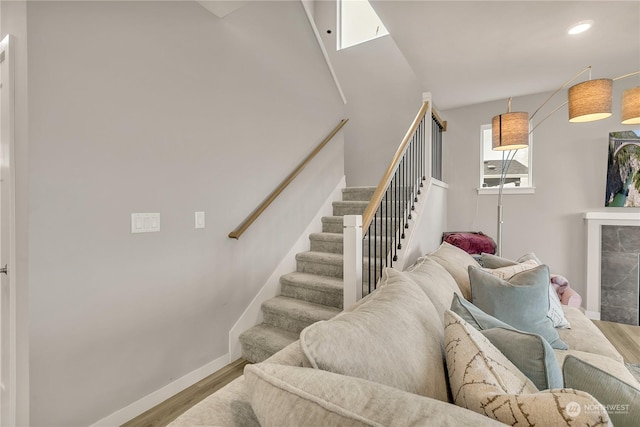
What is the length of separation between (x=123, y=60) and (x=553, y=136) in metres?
4.13

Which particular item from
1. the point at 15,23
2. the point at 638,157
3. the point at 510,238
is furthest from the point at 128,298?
the point at 638,157

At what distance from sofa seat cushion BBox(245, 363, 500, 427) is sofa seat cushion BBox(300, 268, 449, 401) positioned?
0.30 ft

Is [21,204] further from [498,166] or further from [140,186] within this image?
[498,166]

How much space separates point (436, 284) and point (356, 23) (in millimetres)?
4439

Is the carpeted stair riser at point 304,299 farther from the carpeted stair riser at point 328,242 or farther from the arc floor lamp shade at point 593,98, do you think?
the arc floor lamp shade at point 593,98

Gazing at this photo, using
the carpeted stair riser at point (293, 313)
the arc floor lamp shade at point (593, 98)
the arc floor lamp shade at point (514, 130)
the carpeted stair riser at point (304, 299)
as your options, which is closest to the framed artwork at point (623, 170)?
the arc floor lamp shade at point (514, 130)

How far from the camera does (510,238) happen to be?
351 cm

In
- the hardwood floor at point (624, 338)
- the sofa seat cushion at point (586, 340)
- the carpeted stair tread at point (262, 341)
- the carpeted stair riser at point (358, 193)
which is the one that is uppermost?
the carpeted stair riser at point (358, 193)

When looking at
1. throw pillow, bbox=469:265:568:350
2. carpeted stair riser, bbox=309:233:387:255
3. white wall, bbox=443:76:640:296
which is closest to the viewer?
throw pillow, bbox=469:265:568:350

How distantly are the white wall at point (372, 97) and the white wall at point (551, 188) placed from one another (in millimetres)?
814

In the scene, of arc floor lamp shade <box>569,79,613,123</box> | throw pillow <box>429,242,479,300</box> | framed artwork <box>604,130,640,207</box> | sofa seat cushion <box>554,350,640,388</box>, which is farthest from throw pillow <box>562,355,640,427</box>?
framed artwork <box>604,130,640,207</box>

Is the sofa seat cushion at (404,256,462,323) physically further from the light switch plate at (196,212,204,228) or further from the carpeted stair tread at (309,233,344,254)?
the light switch plate at (196,212,204,228)

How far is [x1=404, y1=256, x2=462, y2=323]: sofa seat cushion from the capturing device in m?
1.36

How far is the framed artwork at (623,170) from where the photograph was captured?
2959 mm
